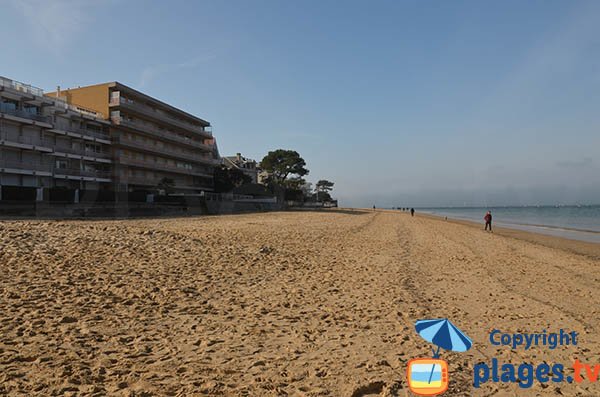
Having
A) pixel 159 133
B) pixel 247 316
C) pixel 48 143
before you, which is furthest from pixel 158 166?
pixel 247 316

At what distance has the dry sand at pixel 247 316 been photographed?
14.0 feet

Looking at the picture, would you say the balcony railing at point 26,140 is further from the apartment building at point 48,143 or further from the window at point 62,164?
the window at point 62,164

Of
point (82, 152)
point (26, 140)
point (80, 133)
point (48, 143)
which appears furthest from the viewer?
point (82, 152)

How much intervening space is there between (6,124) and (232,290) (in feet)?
127

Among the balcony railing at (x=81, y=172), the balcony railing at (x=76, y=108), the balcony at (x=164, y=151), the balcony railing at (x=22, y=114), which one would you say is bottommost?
the balcony railing at (x=81, y=172)

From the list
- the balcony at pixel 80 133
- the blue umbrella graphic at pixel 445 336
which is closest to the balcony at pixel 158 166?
the balcony at pixel 80 133

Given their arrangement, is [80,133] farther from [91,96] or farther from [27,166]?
[91,96]

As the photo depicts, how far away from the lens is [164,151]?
56.0 meters

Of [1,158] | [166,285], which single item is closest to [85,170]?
[1,158]

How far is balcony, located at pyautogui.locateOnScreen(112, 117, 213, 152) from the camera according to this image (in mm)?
48375

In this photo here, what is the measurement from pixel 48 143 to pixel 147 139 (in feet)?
51.4

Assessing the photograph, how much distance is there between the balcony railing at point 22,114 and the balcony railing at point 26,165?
452 centimetres

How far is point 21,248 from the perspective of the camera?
35.9 feet

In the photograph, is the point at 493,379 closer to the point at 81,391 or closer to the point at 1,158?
the point at 81,391
